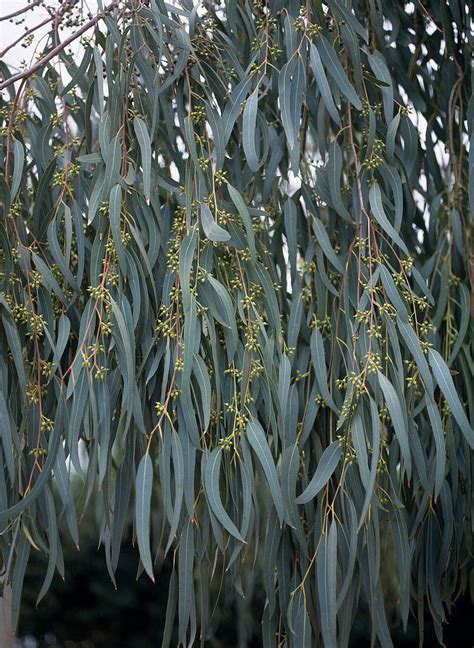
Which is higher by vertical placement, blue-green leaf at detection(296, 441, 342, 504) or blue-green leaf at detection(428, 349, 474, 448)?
blue-green leaf at detection(428, 349, 474, 448)

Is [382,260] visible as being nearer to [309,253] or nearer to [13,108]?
[309,253]

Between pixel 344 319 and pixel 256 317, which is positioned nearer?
pixel 256 317

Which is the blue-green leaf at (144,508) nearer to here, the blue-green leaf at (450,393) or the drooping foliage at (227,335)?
the drooping foliage at (227,335)

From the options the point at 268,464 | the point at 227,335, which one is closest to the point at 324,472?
the point at 268,464

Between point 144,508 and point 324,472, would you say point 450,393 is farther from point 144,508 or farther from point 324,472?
point 144,508

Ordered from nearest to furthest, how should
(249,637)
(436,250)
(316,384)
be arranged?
(316,384) → (436,250) → (249,637)

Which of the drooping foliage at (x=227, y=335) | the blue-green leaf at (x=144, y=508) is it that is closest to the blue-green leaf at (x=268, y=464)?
the drooping foliage at (x=227, y=335)

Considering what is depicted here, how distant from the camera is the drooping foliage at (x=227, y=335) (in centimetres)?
102

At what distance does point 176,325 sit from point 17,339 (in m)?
0.20

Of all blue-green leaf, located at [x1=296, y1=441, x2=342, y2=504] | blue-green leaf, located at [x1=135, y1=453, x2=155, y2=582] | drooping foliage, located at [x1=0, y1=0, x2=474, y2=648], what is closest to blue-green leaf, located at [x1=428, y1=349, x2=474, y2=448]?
drooping foliage, located at [x1=0, y1=0, x2=474, y2=648]

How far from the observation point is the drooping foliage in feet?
3.34

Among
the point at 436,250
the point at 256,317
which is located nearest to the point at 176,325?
the point at 256,317

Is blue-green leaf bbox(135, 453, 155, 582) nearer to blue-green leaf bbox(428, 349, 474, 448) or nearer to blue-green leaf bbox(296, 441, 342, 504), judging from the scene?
blue-green leaf bbox(296, 441, 342, 504)

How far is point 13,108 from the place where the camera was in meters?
1.16
